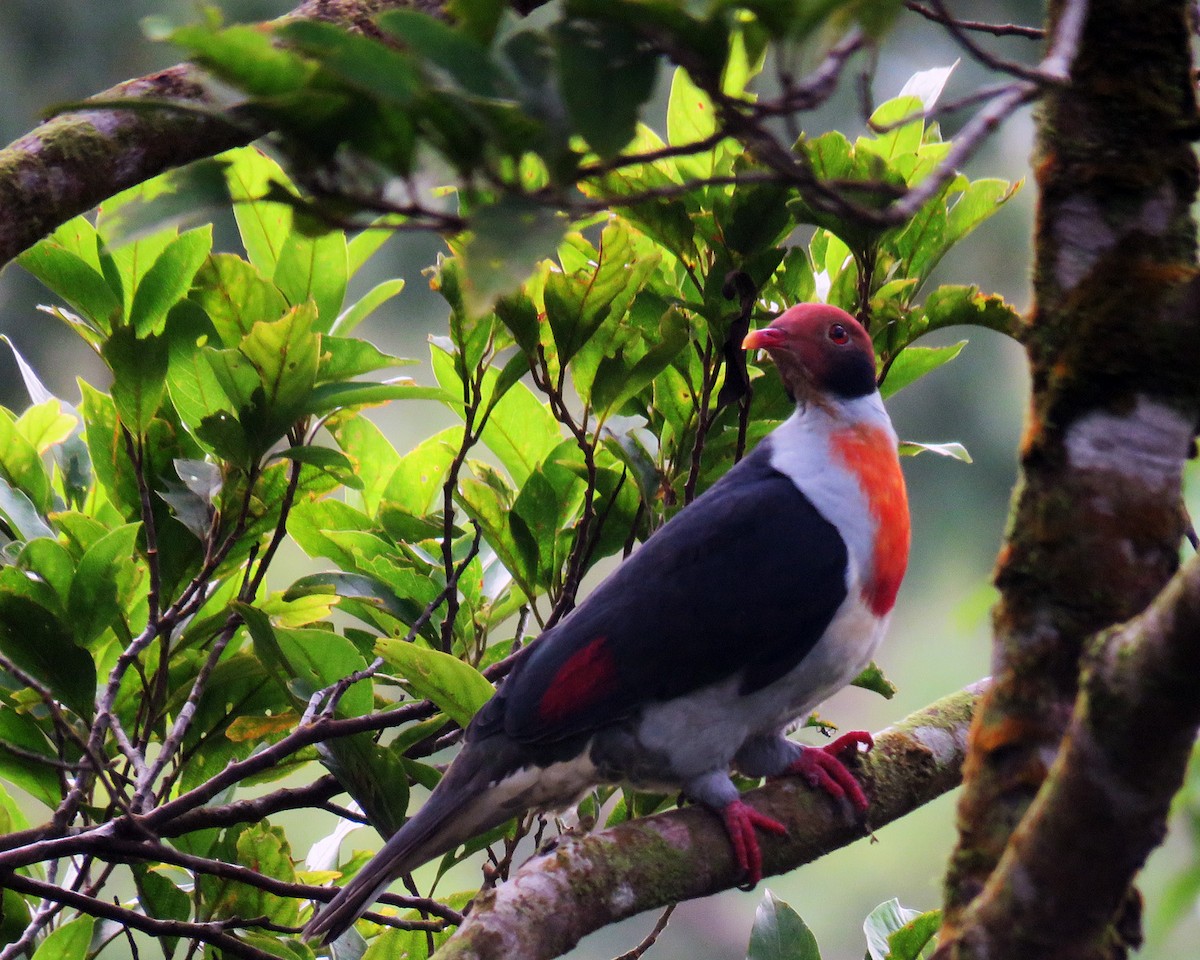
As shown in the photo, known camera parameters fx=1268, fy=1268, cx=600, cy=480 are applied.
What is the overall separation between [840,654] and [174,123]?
5.22 feet

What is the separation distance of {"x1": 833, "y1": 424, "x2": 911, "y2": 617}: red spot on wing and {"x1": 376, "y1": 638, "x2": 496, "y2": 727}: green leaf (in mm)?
840

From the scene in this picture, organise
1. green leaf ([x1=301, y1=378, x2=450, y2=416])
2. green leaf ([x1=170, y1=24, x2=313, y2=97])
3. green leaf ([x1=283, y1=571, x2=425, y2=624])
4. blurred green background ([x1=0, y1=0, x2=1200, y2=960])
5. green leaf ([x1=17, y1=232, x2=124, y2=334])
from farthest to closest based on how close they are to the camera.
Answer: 1. blurred green background ([x1=0, y1=0, x2=1200, y2=960])
2. green leaf ([x1=283, y1=571, x2=425, y2=624])
3. green leaf ([x1=17, y1=232, x2=124, y2=334])
4. green leaf ([x1=301, y1=378, x2=450, y2=416])
5. green leaf ([x1=170, y1=24, x2=313, y2=97])

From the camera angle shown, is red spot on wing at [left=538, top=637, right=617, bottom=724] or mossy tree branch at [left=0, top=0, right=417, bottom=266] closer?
mossy tree branch at [left=0, top=0, right=417, bottom=266]

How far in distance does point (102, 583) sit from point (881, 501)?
1534 mm

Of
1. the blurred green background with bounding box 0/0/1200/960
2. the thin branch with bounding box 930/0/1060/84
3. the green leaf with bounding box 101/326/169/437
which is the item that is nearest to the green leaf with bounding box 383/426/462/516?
the green leaf with bounding box 101/326/169/437

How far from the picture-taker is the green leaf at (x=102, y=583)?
2205mm

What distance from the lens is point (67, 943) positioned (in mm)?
2195

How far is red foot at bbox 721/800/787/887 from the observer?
7.18 feet

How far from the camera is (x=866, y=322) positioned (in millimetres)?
2672

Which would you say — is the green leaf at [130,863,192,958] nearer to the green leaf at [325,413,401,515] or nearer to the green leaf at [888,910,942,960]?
the green leaf at [325,413,401,515]

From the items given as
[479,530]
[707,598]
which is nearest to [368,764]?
[479,530]

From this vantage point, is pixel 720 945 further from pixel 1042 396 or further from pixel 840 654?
pixel 1042 396

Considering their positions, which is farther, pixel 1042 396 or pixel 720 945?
pixel 720 945

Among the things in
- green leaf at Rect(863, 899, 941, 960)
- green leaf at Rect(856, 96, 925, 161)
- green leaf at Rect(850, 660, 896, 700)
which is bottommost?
green leaf at Rect(863, 899, 941, 960)
